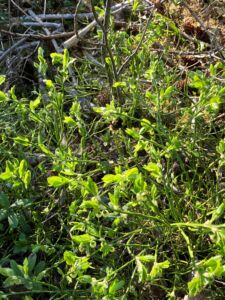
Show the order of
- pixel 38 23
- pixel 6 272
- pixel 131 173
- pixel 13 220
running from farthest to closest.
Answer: pixel 38 23
pixel 13 220
pixel 6 272
pixel 131 173

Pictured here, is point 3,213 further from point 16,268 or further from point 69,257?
point 69,257

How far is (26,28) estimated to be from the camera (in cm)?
251

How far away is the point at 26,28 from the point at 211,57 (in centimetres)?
103

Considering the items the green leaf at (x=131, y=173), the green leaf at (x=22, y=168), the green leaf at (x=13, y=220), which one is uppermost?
the green leaf at (x=131, y=173)

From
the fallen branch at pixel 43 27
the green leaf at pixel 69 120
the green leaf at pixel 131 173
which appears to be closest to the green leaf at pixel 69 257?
the green leaf at pixel 131 173

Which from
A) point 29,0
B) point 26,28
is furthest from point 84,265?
point 29,0

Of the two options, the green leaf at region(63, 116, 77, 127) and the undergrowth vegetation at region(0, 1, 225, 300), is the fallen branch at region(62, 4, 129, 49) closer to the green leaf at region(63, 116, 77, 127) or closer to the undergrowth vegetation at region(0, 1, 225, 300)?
the undergrowth vegetation at region(0, 1, 225, 300)

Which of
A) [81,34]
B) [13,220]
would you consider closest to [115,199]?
[13,220]

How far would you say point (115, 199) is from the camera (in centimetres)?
113

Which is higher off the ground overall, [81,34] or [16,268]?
[81,34]

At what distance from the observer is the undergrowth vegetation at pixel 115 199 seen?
4.07 ft

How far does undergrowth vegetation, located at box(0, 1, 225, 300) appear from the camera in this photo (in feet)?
4.07

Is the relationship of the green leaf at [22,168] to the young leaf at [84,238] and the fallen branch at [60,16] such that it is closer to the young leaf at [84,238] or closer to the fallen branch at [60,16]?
the young leaf at [84,238]

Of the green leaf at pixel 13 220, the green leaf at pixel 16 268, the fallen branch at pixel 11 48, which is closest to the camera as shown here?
the green leaf at pixel 16 268
